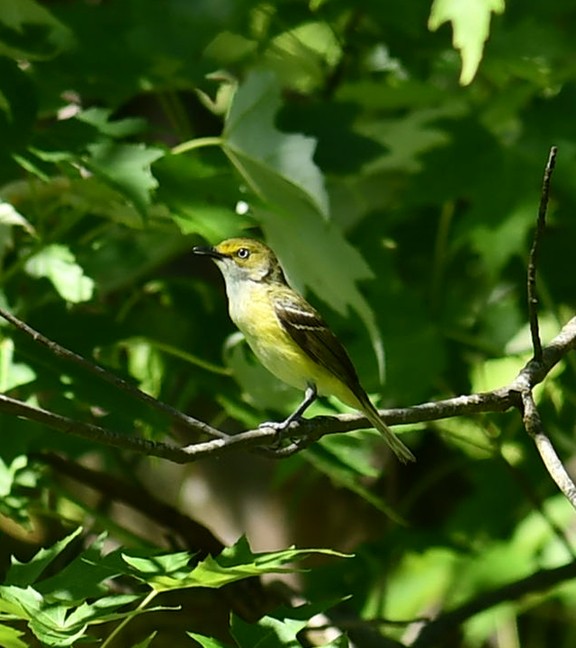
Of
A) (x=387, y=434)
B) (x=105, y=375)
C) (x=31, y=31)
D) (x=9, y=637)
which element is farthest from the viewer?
(x=31, y=31)

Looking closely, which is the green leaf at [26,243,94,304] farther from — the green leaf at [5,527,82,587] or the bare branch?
the bare branch

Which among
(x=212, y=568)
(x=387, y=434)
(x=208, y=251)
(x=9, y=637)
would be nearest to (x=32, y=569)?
(x=9, y=637)

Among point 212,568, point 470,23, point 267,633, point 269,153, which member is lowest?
point 267,633

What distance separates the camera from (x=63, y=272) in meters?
2.74

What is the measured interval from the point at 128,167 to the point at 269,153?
1.14ft

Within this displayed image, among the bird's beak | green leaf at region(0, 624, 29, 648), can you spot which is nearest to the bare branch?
green leaf at region(0, 624, 29, 648)

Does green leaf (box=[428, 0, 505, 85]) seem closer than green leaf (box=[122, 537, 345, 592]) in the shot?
No

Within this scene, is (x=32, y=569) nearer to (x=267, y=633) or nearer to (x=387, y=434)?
(x=267, y=633)

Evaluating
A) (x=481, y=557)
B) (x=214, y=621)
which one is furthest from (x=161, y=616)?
(x=481, y=557)

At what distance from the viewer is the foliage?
8.56 ft

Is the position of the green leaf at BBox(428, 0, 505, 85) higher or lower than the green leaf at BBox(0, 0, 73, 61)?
higher

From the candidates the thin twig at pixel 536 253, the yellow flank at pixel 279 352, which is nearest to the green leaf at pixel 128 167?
the yellow flank at pixel 279 352

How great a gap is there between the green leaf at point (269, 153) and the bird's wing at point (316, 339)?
241 millimetres

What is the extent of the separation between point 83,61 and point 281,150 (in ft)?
1.96
